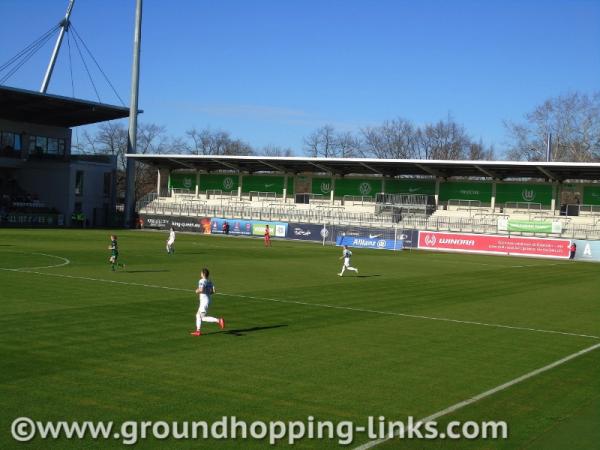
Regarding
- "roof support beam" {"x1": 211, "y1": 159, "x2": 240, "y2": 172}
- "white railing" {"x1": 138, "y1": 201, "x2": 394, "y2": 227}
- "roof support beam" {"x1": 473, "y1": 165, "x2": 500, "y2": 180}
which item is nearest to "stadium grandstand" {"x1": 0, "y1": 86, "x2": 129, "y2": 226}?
"white railing" {"x1": 138, "y1": 201, "x2": 394, "y2": 227}

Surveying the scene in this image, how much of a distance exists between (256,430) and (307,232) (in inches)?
2407

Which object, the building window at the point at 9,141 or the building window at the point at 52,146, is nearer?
the building window at the point at 9,141

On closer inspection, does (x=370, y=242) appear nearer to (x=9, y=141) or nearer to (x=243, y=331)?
(x=9, y=141)

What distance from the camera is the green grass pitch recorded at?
10328mm

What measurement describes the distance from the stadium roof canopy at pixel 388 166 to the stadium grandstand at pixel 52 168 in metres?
6.78

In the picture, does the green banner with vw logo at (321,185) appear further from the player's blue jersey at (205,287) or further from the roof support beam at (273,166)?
the player's blue jersey at (205,287)

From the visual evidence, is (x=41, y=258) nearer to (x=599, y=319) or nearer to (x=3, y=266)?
(x=3, y=266)

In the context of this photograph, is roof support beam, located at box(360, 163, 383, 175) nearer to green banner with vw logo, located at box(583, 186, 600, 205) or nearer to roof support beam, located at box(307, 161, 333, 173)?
roof support beam, located at box(307, 161, 333, 173)

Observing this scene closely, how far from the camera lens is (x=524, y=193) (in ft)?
233

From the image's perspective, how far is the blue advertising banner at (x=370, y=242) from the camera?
6266cm

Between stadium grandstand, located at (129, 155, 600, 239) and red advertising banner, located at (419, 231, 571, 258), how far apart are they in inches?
138

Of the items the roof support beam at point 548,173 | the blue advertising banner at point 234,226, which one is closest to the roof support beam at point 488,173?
the roof support beam at point 548,173

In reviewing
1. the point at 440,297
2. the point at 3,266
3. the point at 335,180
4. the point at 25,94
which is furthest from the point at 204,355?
the point at 335,180

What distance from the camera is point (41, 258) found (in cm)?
3434
